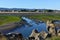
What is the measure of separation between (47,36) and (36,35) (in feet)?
15.4

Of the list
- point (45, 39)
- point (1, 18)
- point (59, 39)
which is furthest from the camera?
point (1, 18)

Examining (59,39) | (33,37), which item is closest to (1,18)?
(33,37)

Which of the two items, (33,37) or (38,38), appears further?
(33,37)

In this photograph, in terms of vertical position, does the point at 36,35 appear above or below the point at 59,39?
below

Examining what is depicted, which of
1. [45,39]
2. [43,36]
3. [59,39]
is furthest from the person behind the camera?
[43,36]

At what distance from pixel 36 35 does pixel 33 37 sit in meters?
1.29

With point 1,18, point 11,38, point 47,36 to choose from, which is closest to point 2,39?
point 11,38

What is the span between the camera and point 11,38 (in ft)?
178

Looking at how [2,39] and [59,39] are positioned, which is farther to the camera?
[2,39]

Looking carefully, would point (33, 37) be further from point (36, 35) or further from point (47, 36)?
point (47, 36)

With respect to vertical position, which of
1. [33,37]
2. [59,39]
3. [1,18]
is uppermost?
[59,39]

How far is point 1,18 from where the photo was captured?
144m

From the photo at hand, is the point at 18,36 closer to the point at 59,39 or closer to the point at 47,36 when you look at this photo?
the point at 47,36

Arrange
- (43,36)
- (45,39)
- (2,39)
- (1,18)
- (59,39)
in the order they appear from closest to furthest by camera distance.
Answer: (59,39)
(2,39)
(45,39)
(43,36)
(1,18)
